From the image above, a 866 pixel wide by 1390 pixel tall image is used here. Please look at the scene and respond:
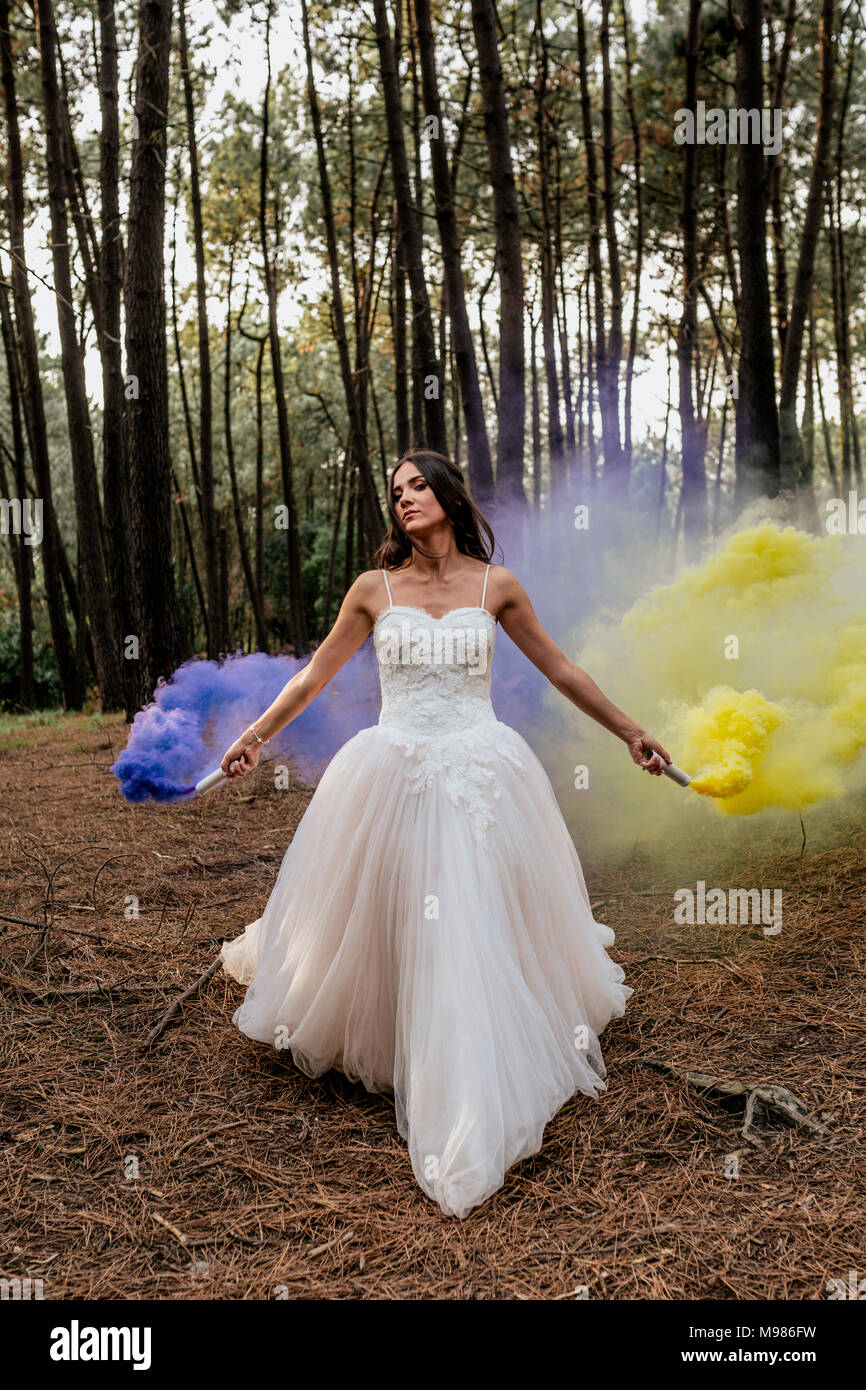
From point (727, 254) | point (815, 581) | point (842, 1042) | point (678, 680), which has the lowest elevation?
point (842, 1042)

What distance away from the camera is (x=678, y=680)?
4910 mm

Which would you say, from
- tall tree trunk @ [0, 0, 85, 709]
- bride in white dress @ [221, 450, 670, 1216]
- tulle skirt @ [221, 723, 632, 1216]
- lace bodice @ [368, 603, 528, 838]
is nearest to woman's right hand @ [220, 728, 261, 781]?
bride in white dress @ [221, 450, 670, 1216]

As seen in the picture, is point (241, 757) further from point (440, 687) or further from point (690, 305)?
point (690, 305)

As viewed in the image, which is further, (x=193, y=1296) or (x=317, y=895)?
(x=317, y=895)

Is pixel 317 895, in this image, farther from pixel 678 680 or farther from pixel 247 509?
pixel 247 509

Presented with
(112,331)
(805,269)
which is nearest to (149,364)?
(112,331)

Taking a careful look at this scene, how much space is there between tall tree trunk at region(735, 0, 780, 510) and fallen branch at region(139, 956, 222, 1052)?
16.3 ft

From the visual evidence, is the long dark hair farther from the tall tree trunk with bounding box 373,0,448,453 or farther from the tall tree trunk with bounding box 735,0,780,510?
the tall tree trunk with bounding box 373,0,448,453

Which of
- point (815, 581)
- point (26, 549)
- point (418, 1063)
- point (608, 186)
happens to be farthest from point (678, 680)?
point (26, 549)

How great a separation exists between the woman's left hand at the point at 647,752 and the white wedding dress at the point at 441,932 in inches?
13.0

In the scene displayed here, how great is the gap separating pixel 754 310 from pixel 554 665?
4923mm

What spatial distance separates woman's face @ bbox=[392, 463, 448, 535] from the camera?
10.8 ft

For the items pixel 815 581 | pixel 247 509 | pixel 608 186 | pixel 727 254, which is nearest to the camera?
pixel 815 581

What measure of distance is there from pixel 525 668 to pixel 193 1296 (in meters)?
4.82
